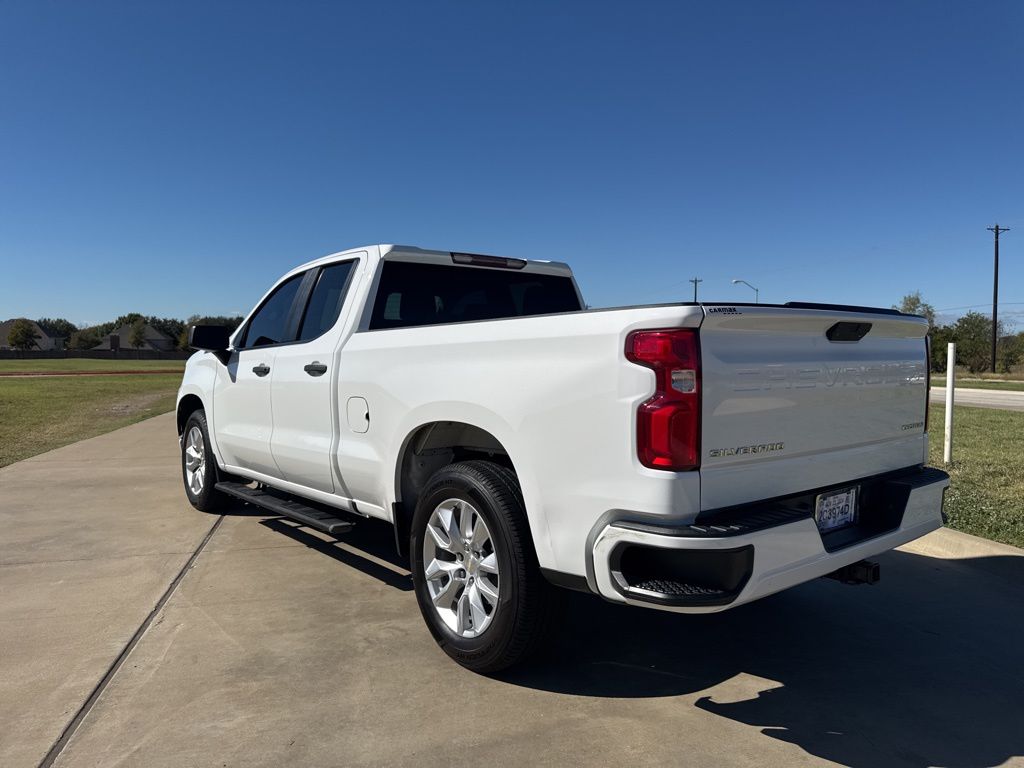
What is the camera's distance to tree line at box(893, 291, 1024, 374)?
53188 mm

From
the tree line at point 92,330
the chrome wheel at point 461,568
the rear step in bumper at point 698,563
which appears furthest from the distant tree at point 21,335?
the rear step in bumper at point 698,563

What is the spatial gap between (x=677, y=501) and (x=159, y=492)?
6.51 m

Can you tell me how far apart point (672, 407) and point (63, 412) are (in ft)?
60.6

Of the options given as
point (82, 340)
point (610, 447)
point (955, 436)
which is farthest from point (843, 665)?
point (82, 340)

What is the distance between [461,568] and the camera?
3471 millimetres

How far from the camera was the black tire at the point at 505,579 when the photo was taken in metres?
3.10

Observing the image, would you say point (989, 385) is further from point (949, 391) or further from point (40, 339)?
point (40, 339)

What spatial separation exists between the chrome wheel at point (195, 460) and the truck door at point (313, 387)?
1784mm

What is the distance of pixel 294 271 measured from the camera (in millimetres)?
5383

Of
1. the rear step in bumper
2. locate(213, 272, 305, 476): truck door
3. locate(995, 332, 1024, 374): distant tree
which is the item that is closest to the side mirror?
locate(213, 272, 305, 476): truck door

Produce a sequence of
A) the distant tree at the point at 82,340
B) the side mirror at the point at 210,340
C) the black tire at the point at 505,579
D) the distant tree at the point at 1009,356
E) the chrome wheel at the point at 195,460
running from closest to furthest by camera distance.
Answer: the black tire at the point at 505,579, the side mirror at the point at 210,340, the chrome wheel at the point at 195,460, the distant tree at the point at 1009,356, the distant tree at the point at 82,340

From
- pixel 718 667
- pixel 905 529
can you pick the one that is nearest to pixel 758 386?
pixel 905 529

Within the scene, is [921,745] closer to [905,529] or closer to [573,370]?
[905,529]

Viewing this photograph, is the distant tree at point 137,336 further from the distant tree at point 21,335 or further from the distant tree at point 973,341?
the distant tree at point 973,341
